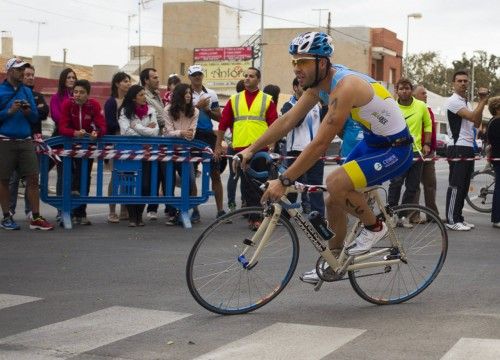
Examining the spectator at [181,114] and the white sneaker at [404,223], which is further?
the spectator at [181,114]

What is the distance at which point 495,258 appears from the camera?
10102mm

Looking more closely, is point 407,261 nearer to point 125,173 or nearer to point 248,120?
point 248,120

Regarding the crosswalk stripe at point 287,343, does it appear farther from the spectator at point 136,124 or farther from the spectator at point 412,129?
the spectator at point 412,129

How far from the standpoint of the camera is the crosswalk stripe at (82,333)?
231 inches

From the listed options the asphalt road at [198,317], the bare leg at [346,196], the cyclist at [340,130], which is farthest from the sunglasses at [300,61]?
the asphalt road at [198,317]

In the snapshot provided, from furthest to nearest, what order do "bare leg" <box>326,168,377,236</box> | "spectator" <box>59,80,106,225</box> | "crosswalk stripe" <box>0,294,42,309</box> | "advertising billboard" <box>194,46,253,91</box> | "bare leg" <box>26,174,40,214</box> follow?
"advertising billboard" <box>194,46,253,91</box>, "spectator" <box>59,80,106,225</box>, "bare leg" <box>26,174,40,214</box>, "crosswalk stripe" <box>0,294,42,309</box>, "bare leg" <box>326,168,377,236</box>

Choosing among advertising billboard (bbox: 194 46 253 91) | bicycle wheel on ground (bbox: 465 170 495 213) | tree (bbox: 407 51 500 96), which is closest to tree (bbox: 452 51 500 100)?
tree (bbox: 407 51 500 96)

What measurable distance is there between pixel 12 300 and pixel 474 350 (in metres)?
3.59

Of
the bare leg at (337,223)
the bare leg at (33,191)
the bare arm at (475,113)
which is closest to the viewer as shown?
the bare leg at (337,223)

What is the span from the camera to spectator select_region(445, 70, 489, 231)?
13.0m

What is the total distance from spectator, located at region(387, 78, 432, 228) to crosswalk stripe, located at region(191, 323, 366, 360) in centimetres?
680

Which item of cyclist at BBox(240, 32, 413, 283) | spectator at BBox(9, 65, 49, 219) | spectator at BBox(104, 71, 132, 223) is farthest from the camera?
spectator at BBox(104, 71, 132, 223)

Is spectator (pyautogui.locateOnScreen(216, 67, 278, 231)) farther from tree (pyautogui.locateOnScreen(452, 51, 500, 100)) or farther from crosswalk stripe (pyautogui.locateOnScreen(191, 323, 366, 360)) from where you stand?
tree (pyautogui.locateOnScreen(452, 51, 500, 100))

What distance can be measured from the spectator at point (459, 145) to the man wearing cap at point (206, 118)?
310cm
